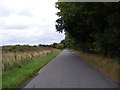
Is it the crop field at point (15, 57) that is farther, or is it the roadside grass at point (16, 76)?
the crop field at point (15, 57)

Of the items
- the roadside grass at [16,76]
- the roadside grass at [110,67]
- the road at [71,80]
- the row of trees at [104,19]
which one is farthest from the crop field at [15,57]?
the roadside grass at [110,67]

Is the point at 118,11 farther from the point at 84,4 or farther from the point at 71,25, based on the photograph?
the point at 71,25

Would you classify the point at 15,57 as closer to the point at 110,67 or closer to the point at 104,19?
the point at 104,19

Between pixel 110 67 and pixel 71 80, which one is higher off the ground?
pixel 110 67

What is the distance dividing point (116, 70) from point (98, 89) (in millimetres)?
4293

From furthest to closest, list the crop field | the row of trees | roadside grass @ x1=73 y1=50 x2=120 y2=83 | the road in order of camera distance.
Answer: the crop field
the row of trees
roadside grass @ x1=73 y1=50 x2=120 y2=83
the road

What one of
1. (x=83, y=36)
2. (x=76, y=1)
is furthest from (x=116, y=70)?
(x=83, y=36)

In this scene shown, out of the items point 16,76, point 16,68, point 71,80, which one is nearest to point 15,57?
point 16,68

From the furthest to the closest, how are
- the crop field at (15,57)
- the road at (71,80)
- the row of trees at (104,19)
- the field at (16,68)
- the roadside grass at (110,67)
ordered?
the crop field at (15,57)
the row of trees at (104,19)
the roadside grass at (110,67)
the field at (16,68)
the road at (71,80)

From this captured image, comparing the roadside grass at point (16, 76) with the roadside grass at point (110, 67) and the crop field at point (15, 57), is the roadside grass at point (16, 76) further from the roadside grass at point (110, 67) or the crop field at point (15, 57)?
the roadside grass at point (110, 67)

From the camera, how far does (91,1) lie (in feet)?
48.6

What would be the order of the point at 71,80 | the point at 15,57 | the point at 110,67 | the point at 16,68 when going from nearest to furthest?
1. the point at 71,80
2. the point at 110,67
3. the point at 16,68
4. the point at 15,57

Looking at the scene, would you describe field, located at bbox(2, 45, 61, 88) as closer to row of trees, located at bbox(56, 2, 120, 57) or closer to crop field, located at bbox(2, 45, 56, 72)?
crop field, located at bbox(2, 45, 56, 72)

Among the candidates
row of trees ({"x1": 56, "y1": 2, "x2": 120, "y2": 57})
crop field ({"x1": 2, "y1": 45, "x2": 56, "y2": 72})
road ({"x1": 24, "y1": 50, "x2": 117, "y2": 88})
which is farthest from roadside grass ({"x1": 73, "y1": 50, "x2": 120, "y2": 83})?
crop field ({"x1": 2, "y1": 45, "x2": 56, "y2": 72})
